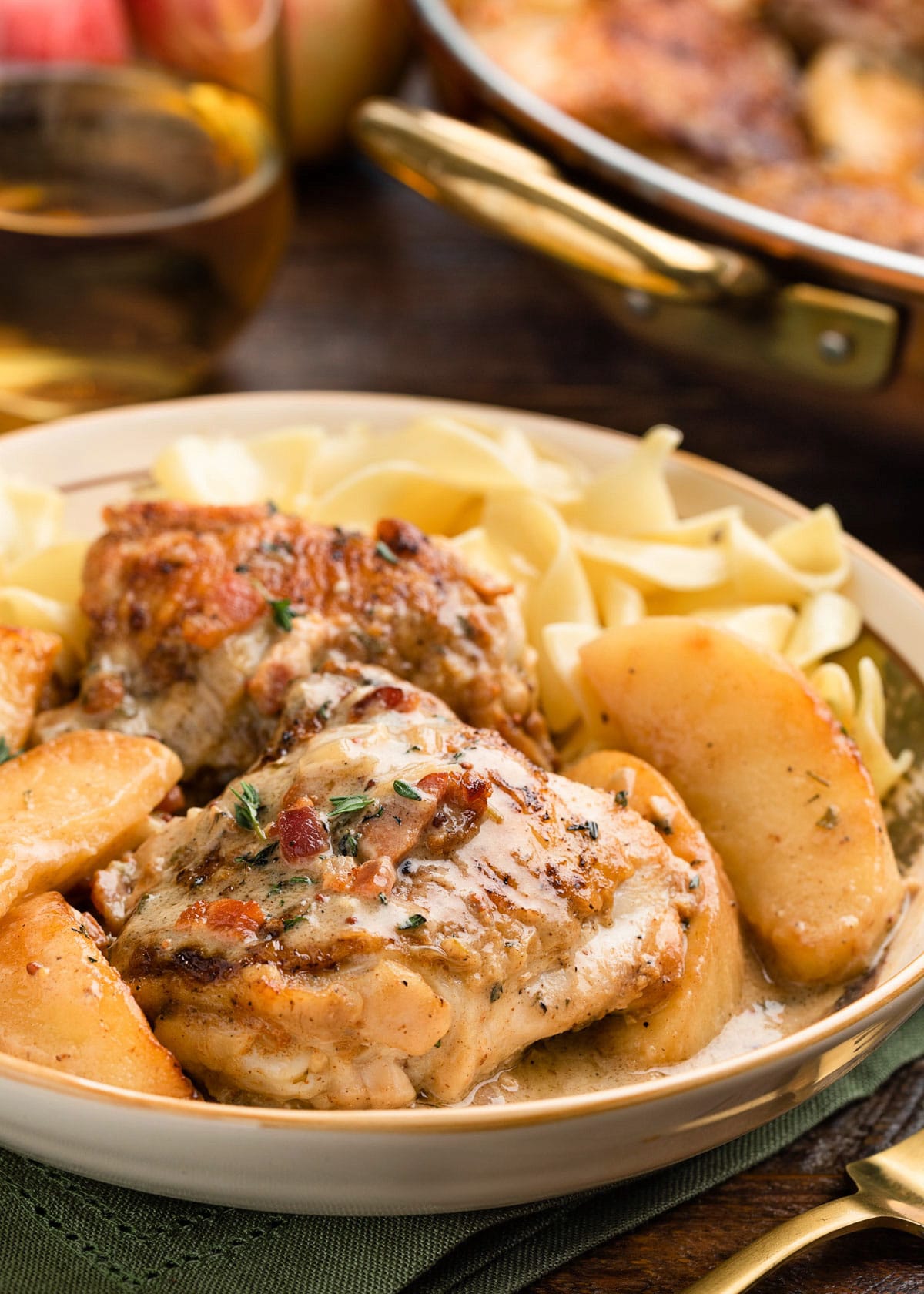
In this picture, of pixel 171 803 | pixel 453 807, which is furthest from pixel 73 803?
pixel 453 807

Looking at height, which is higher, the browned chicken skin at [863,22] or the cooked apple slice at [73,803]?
the browned chicken skin at [863,22]

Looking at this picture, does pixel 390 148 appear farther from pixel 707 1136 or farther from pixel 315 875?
pixel 707 1136

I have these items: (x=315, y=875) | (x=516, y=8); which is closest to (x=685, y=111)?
(x=516, y=8)

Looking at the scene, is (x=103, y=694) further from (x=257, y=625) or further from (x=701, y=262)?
(x=701, y=262)

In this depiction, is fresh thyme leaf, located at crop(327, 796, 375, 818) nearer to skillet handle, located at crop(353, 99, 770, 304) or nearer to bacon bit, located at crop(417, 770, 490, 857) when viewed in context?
bacon bit, located at crop(417, 770, 490, 857)

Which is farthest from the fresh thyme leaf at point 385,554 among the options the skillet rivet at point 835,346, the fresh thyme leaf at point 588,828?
the skillet rivet at point 835,346

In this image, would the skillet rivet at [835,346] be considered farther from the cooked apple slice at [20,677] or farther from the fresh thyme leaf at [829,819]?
the cooked apple slice at [20,677]
